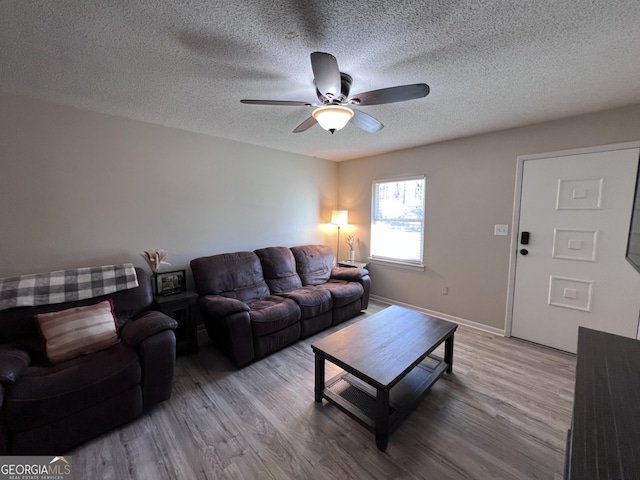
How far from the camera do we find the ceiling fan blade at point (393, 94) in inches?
58.4

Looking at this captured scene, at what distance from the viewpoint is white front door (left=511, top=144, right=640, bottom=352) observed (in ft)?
7.70

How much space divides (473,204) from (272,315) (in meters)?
2.72

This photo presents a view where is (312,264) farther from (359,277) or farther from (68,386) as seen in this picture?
(68,386)

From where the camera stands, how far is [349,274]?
12.2ft

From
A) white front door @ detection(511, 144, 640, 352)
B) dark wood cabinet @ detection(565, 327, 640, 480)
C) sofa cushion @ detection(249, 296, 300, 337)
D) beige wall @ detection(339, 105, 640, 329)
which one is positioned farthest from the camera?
beige wall @ detection(339, 105, 640, 329)

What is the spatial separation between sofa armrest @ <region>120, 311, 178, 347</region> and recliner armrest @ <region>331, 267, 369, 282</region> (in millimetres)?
2286

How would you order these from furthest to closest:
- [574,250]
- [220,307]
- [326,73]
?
1. [574,250]
2. [220,307]
3. [326,73]

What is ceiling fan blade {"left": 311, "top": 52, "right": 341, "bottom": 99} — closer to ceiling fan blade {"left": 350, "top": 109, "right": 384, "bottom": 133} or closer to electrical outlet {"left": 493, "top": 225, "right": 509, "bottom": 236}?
ceiling fan blade {"left": 350, "top": 109, "right": 384, "bottom": 133}

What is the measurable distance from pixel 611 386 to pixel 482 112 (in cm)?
232

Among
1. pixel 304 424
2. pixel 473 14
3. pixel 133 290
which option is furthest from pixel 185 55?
pixel 304 424

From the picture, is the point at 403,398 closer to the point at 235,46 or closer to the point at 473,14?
the point at 473,14

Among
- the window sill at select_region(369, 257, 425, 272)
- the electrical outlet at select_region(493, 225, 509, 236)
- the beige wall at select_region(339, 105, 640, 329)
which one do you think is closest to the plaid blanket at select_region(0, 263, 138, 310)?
the window sill at select_region(369, 257, 425, 272)

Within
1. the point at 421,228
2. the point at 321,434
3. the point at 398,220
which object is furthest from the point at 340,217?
the point at 321,434

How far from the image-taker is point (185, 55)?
5.19ft
